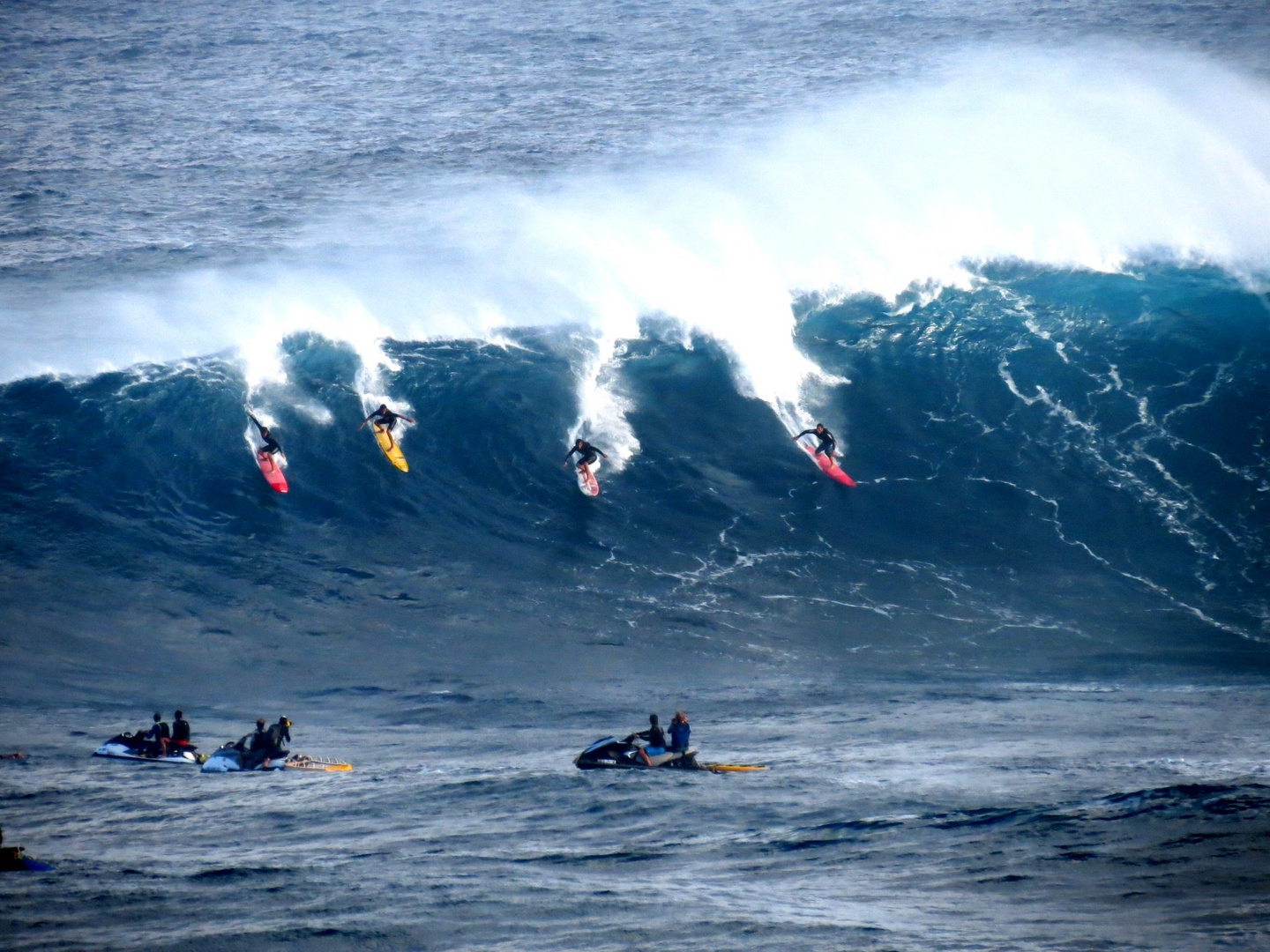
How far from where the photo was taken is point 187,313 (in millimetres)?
Answer: 42250

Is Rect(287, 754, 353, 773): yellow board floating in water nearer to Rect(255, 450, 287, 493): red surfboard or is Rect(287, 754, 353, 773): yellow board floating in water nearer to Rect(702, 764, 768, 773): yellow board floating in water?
Rect(702, 764, 768, 773): yellow board floating in water

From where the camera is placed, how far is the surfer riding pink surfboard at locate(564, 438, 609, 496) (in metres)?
34.1

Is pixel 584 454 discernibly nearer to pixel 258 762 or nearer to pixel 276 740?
pixel 276 740

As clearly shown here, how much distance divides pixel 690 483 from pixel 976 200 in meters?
18.8

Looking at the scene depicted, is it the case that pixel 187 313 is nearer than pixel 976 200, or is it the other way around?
pixel 187 313

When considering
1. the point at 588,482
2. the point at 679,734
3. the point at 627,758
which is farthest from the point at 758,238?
the point at 627,758

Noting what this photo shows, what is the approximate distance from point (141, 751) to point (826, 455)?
61.8ft

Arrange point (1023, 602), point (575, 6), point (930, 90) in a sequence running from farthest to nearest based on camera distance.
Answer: point (575, 6)
point (930, 90)
point (1023, 602)

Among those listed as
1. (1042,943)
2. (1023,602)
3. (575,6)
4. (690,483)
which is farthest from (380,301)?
(575,6)

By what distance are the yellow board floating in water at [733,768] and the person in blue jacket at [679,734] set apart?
51 cm

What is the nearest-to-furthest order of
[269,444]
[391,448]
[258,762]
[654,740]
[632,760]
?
[632,760]
[654,740]
[258,762]
[269,444]
[391,448]

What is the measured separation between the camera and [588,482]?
3419 centimetres

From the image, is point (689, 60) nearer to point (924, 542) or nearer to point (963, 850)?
Answer: point (924, 542)

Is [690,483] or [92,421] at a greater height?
[92,421]
